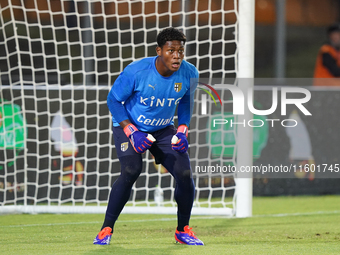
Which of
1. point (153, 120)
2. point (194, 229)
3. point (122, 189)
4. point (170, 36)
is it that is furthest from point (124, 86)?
point (194, 229)

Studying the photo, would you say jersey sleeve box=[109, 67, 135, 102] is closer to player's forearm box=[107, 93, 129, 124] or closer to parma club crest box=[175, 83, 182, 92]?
player's forearm box=[107, 93, 129, 124]

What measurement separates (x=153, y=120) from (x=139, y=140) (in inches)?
10.9

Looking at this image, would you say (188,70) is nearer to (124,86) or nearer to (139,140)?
(124,86)

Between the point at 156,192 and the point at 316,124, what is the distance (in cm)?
270

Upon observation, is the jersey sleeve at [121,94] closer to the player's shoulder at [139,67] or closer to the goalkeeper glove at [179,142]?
the player's shoulder at [139,67]

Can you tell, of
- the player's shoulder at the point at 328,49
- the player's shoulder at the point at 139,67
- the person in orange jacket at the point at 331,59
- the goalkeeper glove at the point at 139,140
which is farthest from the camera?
the player's shoulder at the point at 328,49

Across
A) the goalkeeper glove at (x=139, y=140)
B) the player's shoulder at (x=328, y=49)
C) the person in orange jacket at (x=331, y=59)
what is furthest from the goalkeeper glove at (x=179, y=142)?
the player's shoulder at (x=328, y=49)

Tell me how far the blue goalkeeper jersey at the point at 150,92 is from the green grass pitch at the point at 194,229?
3.01ft

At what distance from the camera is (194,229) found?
503 cm

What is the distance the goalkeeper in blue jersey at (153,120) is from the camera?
3834 millimetres

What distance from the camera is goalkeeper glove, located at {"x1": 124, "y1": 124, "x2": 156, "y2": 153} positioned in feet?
12.4

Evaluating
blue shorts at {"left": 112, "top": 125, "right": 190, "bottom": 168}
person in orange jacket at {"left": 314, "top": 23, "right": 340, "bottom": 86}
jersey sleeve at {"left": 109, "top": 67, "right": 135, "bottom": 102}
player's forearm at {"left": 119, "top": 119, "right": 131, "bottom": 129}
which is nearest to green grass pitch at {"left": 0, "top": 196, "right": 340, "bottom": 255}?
blue shorts at {"left": 112, "top": 125, "right": 190, "bottom": 168}

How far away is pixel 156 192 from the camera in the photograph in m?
6.53

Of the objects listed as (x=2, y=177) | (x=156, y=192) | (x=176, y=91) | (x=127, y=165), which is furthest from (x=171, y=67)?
(x=2, y=177)
